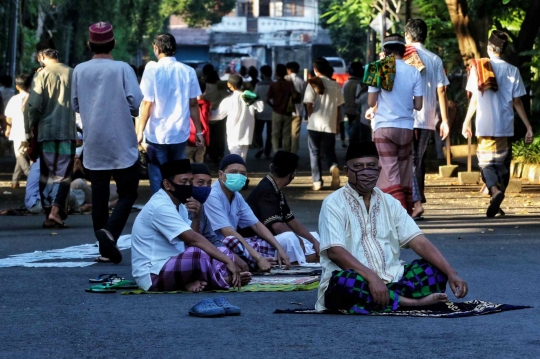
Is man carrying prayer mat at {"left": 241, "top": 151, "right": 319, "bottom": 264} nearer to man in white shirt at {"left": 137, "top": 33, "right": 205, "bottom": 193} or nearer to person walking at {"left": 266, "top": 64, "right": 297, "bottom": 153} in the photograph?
man in white shirt at {"left": 137, "top": 33, "right": 205, "bottom": 193}

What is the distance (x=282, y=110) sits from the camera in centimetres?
2244

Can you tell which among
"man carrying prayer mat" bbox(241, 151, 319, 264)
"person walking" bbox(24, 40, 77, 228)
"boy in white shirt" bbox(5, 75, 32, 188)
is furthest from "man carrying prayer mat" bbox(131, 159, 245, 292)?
"boy in white shirt" bbox(5, 75, 32, 188)

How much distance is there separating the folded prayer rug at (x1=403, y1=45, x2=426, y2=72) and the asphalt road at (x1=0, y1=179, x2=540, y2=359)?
127 inches

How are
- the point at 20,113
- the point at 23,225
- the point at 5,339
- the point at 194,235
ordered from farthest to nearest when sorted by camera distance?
the point at 20,113 → the point at 23,225 → the point at 194,235 → the point at 5,339

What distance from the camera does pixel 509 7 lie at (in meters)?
19.8

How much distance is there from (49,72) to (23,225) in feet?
6.47

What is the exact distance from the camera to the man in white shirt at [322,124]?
713 inches

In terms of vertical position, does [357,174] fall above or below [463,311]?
above

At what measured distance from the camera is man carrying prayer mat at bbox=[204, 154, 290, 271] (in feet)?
31.4

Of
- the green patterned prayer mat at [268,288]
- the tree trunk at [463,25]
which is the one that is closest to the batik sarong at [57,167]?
the green patterned prayer mat at [268,288]

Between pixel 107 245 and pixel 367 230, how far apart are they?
307cm

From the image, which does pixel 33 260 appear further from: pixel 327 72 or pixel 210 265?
pixel 327 72

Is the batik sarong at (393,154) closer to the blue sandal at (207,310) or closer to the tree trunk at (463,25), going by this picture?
the blue sandal at (207,310)

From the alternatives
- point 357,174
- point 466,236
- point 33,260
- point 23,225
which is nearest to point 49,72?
point 23,225
